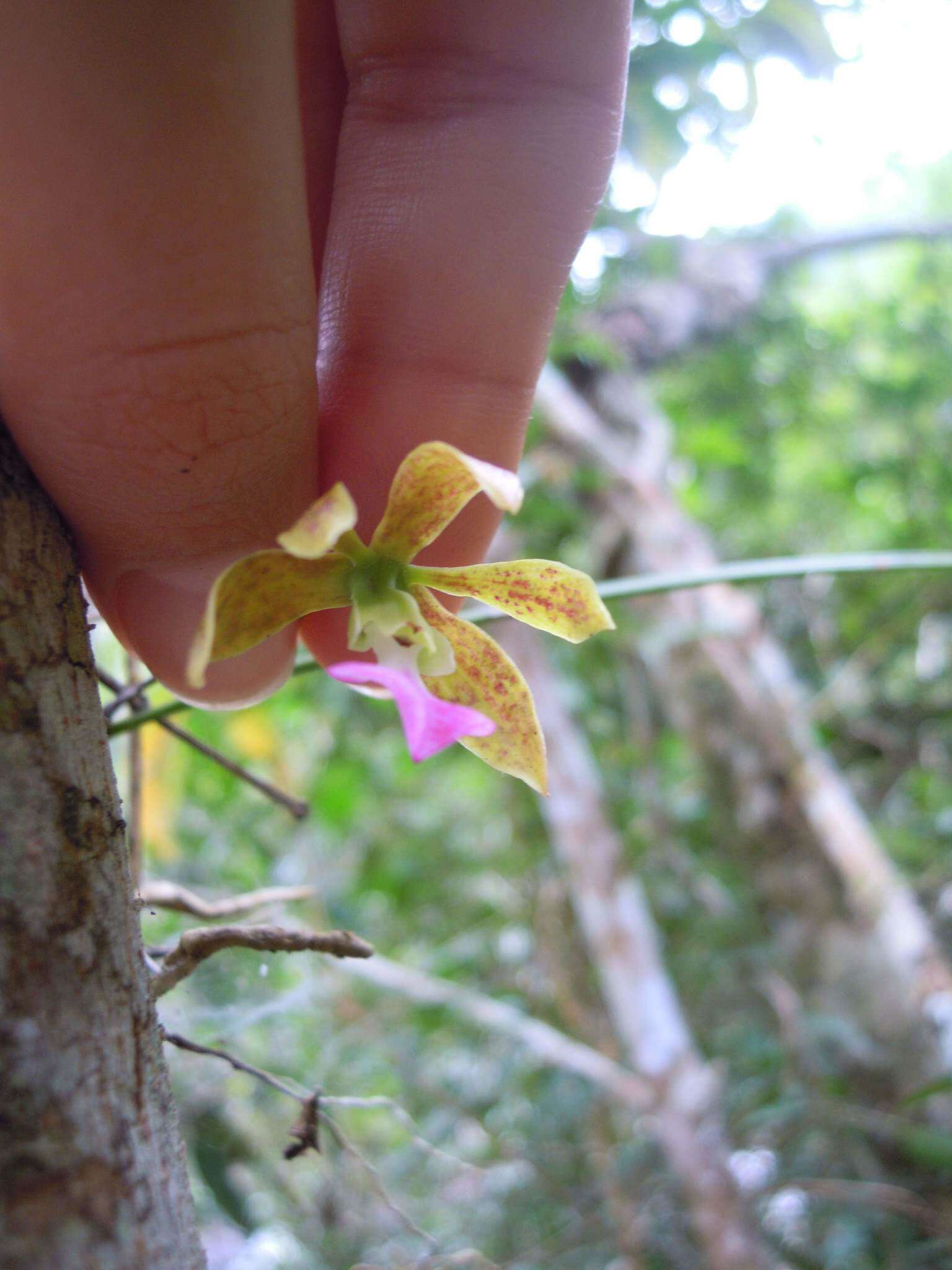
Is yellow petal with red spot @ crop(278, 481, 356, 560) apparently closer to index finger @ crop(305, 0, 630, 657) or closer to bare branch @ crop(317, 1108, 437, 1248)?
index finger @ crop(305, 0, 630, 657)

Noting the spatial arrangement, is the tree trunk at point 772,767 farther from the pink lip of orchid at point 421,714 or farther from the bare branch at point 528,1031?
the pink lip of orchid at point 421,714

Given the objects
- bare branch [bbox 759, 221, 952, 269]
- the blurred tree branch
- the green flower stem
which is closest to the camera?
the green flower stem

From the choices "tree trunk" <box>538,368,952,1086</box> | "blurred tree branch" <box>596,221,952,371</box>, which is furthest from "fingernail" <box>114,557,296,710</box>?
"blurred tree branch" <box>596,221,952,371</box>

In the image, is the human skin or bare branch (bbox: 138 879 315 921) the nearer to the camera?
the human skin

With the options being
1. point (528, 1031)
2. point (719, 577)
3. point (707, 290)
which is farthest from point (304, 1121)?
point (707, 290)

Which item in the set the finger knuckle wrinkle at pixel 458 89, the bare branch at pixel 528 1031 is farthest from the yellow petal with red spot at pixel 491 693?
the bare branch at pixel 528 1031

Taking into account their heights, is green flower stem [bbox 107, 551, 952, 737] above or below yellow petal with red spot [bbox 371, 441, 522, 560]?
above
